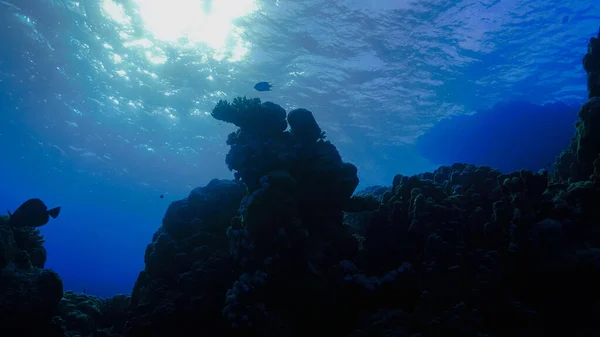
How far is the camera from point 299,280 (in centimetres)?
475

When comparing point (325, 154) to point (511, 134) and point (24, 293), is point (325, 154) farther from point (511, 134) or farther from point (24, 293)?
point (511, 134)

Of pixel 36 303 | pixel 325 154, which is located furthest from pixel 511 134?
pixel 36 303

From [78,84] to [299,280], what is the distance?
2619 centimetres

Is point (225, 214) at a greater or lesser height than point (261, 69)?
lesser

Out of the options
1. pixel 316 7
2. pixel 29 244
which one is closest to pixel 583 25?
pixel 316 7

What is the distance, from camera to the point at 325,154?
5.82 metres

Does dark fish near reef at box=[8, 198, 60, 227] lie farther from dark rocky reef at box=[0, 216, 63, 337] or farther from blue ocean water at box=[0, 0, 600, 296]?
blue ocean water at box=[0, 0, 600, 296]

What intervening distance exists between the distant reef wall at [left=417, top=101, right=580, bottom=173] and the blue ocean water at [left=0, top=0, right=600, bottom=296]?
95mm

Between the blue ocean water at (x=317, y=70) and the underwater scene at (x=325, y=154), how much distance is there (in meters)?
0.14

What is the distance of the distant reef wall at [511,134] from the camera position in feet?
64.6

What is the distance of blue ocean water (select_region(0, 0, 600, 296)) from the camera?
48.4 feet

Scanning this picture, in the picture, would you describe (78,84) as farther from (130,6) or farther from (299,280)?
(299,280)

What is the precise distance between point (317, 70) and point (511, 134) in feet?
50.2

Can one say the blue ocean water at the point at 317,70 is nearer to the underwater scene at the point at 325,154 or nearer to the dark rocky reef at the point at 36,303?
the underwater scene at the point at 325,154
